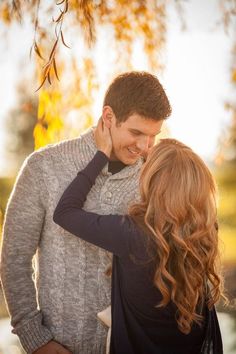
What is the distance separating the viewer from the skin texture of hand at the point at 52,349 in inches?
89.3

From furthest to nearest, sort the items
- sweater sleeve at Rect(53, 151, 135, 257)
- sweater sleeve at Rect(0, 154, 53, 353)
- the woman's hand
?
the woman's hand → sweater sleeve at Rect(0, 154, 53, 353) → sweater sleeve at Rect(53, 151, 135, 257)

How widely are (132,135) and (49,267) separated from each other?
60 cm

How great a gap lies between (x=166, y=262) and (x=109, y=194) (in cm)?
38

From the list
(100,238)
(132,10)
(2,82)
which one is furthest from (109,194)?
(2,82)

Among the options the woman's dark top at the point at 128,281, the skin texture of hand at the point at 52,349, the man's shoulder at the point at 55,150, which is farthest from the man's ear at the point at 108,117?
the skin texture of hand at the point at 52,349

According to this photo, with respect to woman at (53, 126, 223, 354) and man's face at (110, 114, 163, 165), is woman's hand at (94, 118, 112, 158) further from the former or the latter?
woman at (53, 126, 223, 354)

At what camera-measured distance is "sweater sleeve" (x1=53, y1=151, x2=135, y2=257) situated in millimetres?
2096

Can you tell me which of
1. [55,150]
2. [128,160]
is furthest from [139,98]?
[55,150]

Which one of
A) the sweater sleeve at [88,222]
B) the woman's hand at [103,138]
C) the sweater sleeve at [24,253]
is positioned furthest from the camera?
the woman's hand at [103,138]

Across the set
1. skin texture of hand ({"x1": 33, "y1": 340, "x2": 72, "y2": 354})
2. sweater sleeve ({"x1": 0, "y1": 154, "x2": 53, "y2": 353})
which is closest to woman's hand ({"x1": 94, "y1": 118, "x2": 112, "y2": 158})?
sweater sleeve ({"x1": 0, "y1": 154, "x2": 53, "y2": 353})

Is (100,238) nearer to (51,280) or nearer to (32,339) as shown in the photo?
(51,280)

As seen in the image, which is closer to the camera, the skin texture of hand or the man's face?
the skin texture of hand

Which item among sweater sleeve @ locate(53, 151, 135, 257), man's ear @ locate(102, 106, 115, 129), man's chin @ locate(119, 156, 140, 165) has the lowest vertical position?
sweater sleeve @ locate(53, 151, 135, 257)

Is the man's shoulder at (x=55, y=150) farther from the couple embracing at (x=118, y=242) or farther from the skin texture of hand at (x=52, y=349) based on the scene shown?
the skin texture of hand at (x=52, y=349)
